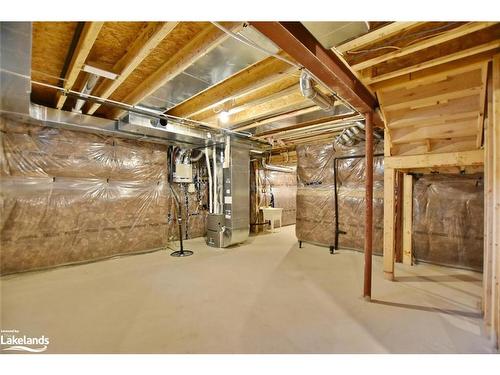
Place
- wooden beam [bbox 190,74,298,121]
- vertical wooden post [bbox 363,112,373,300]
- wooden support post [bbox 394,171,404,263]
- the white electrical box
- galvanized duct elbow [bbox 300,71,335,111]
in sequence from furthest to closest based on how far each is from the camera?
the white electrical box, wooden support post [bbox 394,171,404,263], wooden beam [bbox 190,74,298,121], vertical wooden post [bbox 363,112,373,300], galvanized duct elbow [bbox 300,71,335,111]

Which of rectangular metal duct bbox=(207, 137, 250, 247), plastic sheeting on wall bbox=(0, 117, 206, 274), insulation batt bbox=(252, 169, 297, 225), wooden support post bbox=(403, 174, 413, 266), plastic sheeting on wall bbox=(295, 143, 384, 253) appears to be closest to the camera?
plastic sheeting on wall bbox=(0, 117, 206, 274)

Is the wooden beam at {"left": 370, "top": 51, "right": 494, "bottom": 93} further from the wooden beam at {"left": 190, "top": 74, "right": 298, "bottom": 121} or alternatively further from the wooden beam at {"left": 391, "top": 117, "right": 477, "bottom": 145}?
the wooden beam at {"left": 190, "top": 74, "right": 298, "bottom": 121}

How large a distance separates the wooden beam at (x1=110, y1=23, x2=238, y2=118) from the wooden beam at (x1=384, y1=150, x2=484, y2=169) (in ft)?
8.46

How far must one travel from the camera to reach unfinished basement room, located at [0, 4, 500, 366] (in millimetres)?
1669

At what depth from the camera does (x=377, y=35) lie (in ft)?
5.22

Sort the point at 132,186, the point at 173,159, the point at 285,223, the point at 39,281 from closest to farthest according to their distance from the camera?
the point at 39,281 < the point at 132,186 < the point at 173,159 < the point at 285,223

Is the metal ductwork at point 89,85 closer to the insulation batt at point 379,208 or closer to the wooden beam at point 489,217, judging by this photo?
the wooden beam at point 489,217

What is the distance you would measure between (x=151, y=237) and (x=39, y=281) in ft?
5.50

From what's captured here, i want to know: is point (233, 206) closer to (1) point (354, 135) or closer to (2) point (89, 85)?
(1) point (354, 135)

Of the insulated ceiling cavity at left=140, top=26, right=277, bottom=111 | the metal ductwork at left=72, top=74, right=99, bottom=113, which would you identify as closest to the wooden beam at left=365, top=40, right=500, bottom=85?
the insulated ceiling cavity at left=140, top=26, right=277, bottom=111

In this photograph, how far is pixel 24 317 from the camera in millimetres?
1983
